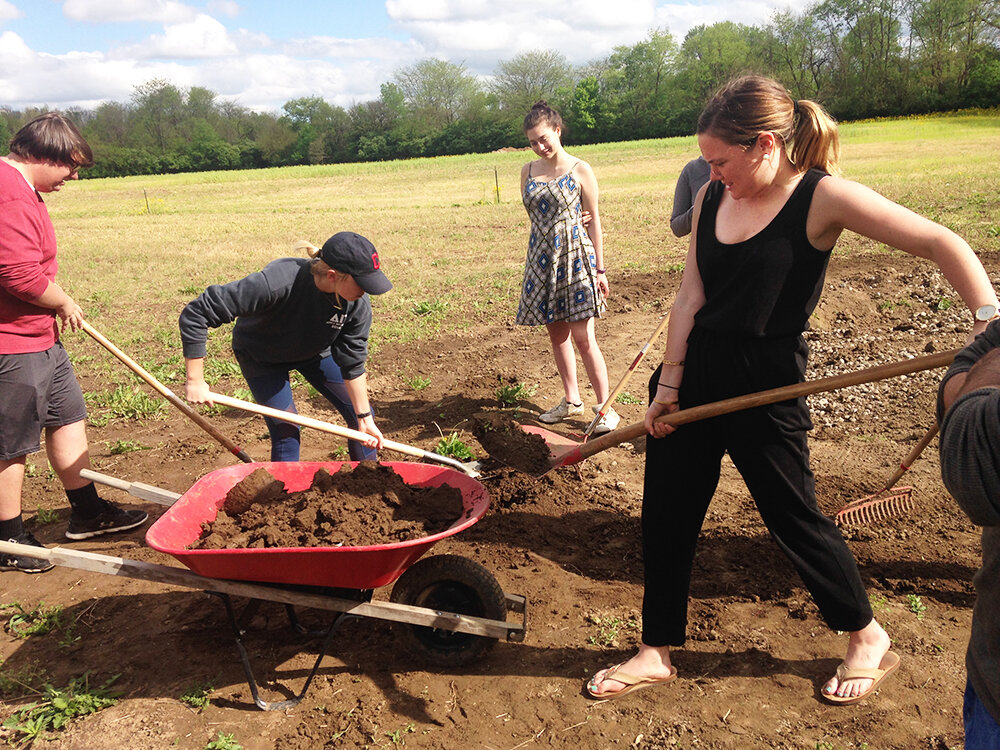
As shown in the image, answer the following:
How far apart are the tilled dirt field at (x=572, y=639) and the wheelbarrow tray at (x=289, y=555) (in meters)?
0.59

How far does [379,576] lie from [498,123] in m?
64.7

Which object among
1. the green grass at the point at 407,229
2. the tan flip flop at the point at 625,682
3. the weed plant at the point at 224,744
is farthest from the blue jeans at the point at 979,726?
the green grass at the point at 407,229

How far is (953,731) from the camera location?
2.78 metres

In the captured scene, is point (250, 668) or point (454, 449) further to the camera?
point (454, 449)

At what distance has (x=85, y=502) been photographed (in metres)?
4.58

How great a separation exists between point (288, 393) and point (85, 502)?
148cm

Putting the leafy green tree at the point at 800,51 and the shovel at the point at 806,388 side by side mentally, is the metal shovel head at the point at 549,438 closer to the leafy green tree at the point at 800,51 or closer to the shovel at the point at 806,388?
the shovel at the point at 806,388

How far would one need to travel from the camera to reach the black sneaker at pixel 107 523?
15.1 feet

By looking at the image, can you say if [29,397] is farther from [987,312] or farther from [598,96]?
[598,96]

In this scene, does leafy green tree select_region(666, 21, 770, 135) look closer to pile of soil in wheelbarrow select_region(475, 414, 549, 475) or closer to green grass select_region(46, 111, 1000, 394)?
green grass select_region(46, 111, 1000, 394)

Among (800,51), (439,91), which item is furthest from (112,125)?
(800,51)

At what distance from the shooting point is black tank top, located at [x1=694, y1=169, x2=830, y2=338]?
8.12 feet

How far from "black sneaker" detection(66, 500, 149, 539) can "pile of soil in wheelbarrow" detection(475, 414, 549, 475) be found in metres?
2.27

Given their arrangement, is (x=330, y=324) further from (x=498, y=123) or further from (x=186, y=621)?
(x=498, y=123)
